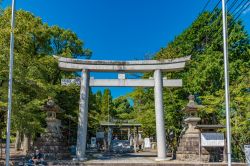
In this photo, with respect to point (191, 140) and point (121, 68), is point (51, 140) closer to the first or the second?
point (121, 68)

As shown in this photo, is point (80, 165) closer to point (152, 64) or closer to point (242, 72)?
point (152, 64)

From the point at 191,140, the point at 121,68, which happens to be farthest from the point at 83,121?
the point at 191,140

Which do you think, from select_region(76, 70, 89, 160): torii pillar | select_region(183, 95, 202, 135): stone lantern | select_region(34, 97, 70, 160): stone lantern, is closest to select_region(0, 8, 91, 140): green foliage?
select_region(34, 97, 70, 160): stone lantern

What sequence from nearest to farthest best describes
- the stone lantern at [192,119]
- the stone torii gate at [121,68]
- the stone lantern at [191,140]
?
the stone lantern at [191,140] < the stone lantern at [192,119] < the stone torii gate at [121,68]

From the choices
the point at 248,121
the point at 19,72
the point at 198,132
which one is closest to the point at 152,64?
the point at 198,132

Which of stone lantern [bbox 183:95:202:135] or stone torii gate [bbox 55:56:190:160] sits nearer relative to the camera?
stone lantern [bbox 183:95:202:135]

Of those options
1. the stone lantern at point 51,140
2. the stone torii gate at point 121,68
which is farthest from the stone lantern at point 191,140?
the stone lantern at point 51,140

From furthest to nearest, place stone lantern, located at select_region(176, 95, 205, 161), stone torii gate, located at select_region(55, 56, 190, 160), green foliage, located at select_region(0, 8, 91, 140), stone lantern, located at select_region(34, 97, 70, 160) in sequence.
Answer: stone torii gate, located at select_region(55, 56, 190, 160) → stone lantern, located at select_region(34, 97, 70, 160) → stone lantern, located at select_region(176, 95, 205, 161) → green foliage, located at select_region(0, 8, 91, 140)

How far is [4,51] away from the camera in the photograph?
15750 millimetres

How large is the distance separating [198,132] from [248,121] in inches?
121

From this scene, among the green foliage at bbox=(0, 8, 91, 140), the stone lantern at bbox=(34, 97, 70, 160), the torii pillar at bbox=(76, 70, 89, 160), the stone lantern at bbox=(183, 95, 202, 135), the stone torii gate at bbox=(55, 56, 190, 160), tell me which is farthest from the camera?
the stone torii gate at bbox=(55, 56, 190, 160)

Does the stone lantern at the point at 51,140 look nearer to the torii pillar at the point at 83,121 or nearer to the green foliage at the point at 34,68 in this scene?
the green foliage at the point at 34,68

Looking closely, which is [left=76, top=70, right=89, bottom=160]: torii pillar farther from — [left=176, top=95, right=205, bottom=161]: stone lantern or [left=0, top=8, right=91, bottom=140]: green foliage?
[left=176, top=95, right=205, bottom=161]: stone lantern

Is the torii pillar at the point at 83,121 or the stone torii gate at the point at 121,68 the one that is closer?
the torii pillar at the point at 83,121
